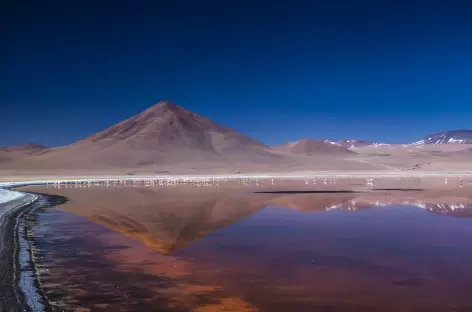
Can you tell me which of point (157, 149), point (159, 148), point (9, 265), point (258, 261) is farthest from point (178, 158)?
point (9, 265)

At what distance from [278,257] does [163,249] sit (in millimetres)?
3517

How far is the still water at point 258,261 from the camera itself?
9.75 metres

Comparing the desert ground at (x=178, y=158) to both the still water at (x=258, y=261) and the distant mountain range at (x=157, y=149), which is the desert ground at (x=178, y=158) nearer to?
the distant mountain range at (x=157, y=149)

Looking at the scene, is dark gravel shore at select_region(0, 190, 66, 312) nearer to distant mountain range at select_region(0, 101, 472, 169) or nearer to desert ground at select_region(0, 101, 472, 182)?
desert ground at select_region(0, 101, 472, 182)

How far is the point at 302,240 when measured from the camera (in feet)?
55.3

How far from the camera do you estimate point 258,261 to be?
13.4 meters

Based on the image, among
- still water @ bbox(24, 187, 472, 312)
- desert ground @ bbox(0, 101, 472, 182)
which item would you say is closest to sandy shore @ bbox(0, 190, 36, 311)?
still water @ bbox(24, 187, 472, 312)

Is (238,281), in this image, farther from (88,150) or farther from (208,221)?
(88,150)

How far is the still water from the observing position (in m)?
9.75

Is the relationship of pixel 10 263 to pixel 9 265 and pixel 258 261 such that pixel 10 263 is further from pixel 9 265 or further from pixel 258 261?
pixel 258 261

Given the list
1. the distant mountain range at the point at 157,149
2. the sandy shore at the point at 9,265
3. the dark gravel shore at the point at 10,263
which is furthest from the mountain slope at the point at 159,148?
the sandy shore at the point at 9,265

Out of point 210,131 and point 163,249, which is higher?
point 210,131

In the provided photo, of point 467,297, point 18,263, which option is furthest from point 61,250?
point 467,297

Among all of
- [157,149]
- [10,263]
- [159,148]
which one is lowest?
[10,263]
